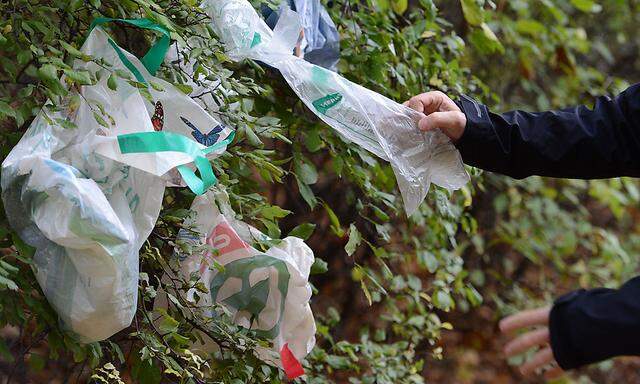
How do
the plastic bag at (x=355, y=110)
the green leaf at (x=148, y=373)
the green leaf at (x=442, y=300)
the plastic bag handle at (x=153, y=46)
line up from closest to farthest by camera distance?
1. the plastic bag handle at (x=153, y=46)
2. the green leaf at (x=148, y=373)
3. the plastic bag at (x=355, y=110)
4. the green leaf at (x=442, y=300)

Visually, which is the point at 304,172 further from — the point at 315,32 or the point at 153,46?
the point at 153,46

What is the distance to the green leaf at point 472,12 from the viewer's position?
2.74 m

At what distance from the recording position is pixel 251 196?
204cm

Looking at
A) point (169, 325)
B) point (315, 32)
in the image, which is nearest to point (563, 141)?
point (315, 32)

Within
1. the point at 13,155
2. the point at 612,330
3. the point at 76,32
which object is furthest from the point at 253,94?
the point at 612,330

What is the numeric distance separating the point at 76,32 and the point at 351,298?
2.35m

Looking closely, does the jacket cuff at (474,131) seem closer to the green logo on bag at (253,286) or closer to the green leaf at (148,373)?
the green logo on bag at (253,286)

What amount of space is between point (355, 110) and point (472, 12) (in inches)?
35.8

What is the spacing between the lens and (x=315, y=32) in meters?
2.32

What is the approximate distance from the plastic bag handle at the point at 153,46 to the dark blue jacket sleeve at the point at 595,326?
913 mm

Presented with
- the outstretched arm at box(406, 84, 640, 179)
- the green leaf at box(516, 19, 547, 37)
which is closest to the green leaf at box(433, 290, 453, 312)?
the outstretched arm at box(406, 84, 640, 179)

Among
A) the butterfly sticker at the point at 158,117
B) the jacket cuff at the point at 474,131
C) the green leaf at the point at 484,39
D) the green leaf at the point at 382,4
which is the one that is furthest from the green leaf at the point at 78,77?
the green leaf at the point at 484,39

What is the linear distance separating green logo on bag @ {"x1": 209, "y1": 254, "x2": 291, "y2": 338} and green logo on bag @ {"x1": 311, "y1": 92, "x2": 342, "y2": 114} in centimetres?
36

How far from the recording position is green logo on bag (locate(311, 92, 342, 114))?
6.63 ft
